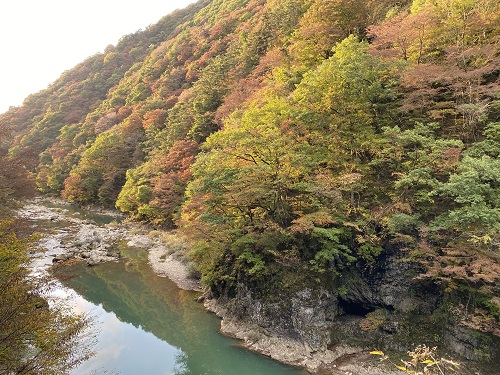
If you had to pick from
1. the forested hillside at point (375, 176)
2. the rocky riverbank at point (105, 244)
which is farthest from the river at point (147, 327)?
the forested hillside at point (375, 176)

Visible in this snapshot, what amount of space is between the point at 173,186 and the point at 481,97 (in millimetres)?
24537

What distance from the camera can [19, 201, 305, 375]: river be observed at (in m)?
11.9

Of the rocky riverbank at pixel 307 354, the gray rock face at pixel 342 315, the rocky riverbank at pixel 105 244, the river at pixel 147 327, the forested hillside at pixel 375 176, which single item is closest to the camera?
the forested hillside at pixel 375 176

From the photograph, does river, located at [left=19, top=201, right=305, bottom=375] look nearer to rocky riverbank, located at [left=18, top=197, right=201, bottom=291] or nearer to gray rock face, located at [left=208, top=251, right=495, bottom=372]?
rocky riverbank, located at [left=18, top=197, right=201, bottom=291]

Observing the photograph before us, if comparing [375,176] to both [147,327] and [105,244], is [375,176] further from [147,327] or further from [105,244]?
[105,244]

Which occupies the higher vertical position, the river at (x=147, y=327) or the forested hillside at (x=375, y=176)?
the forested hillside at (x=375, y=176)

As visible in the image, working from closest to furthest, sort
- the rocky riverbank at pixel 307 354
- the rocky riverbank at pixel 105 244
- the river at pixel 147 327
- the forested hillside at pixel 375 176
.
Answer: the forested hillside at pixel 375 176
the rocky riverbank at pixel 307 354
the river at pixel 147 327
the rocky riverbank at pixel 105 244

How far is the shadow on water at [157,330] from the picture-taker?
1191 cm

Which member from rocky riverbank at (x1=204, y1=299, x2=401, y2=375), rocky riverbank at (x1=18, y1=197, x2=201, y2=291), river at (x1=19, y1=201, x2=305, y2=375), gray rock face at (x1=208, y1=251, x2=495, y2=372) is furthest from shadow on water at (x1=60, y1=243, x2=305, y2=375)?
rocky riverbank at (x1=18, y1=197, x2=201, y2=291)

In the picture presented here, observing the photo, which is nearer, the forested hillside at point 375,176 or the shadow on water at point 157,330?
the forested hillside at point 375,176

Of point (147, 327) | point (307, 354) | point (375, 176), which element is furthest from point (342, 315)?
point (147, 327)

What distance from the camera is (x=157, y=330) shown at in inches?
600

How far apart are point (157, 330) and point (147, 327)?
0.73 metres

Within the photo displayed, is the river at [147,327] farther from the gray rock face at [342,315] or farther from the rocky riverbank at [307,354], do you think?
the gray rock face at [342,315]
